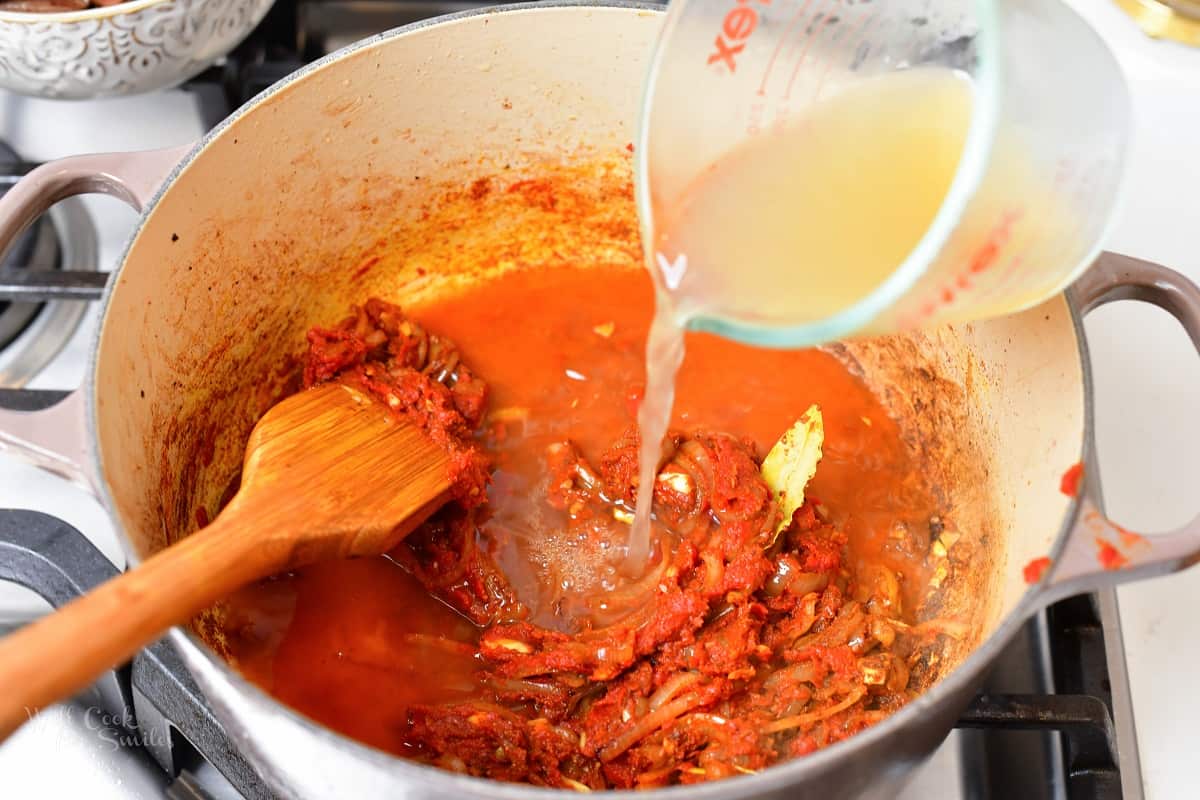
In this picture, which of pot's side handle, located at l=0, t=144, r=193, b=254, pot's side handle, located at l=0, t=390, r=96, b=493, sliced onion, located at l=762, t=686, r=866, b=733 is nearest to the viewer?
pot's side handle, located at l=0, t=390, r=96, b=493

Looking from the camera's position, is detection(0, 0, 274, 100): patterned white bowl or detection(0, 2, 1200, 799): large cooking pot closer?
detection(0, 2, 1200, 799): large cooking pot

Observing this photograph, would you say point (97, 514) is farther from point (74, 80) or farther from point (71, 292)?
point (74, 80)

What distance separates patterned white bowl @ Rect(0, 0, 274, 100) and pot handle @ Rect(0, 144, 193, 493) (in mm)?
266

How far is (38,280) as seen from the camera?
1670 millimetres

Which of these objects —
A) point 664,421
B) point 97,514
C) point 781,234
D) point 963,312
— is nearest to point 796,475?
point 664,421

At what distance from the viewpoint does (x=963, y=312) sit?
116 cm

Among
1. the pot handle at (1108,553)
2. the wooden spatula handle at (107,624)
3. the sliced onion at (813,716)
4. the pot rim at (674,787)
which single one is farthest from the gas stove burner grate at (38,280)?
the pot handle at (1108,553)

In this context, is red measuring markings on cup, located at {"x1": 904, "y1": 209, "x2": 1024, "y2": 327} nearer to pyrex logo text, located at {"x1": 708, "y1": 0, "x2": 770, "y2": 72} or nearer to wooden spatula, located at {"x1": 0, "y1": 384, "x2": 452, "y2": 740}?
pyrex logo text, located at {"x1": 708, "y1": 0, "x2": 770, "y2": 72}

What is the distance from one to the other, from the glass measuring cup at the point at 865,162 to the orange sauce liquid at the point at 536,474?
1.78ft

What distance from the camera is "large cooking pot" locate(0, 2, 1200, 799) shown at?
110cm

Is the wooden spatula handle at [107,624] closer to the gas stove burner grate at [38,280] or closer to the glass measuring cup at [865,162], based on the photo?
the glass measuring cup at [865,162]

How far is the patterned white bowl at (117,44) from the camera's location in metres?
1.56

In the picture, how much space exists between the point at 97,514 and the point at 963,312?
1.27m

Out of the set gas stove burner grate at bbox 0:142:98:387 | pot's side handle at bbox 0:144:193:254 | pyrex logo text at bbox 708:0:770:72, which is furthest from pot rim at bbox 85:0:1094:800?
pyrex logo text at bbox 708:0:770:72
